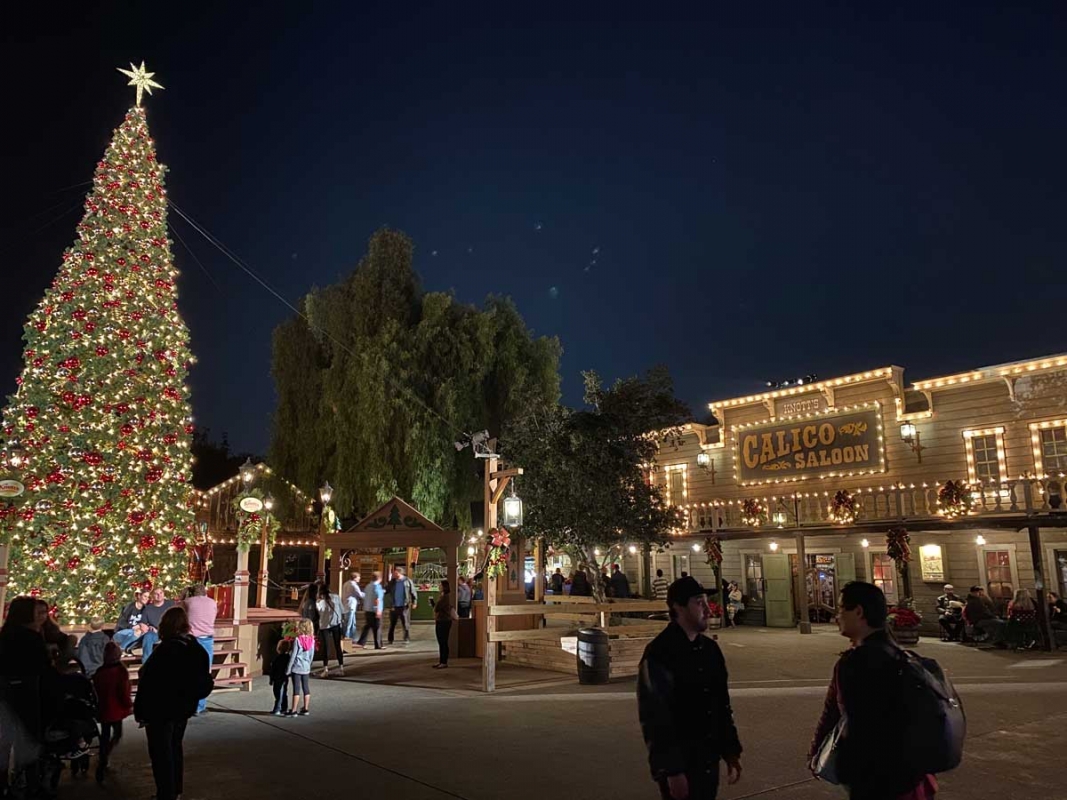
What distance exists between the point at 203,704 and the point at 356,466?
13.0m

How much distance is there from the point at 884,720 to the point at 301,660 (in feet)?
24.9

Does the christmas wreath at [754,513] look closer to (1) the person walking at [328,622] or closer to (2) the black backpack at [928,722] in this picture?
(1) the person walking at [328,622]

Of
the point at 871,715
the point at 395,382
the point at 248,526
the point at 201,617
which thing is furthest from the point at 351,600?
the point at 871,715

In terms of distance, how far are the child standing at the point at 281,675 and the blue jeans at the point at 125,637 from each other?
2.16 meters

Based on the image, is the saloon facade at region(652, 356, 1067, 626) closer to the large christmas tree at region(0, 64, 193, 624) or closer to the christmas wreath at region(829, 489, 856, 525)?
the christmas wreath at region(829, 489, 856, 525)

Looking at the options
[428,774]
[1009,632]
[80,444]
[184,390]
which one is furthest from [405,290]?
[428,774]

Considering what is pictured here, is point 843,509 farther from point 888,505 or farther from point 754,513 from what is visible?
point 754,513

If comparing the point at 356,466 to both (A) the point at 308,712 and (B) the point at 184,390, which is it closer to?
(B) the point at 184,390

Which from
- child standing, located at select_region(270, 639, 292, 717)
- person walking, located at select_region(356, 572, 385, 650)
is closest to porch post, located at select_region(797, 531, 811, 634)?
person walking, located at select_region(356, 572, 385, 650)

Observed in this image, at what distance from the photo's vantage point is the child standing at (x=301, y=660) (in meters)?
9.27

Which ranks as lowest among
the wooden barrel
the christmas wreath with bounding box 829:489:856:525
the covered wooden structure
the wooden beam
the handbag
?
the wooden barrel

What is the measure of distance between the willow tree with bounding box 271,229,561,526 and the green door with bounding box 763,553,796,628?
8.13 meters

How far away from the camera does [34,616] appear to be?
19.0 feet

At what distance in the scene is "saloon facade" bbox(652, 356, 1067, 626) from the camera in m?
17.3
